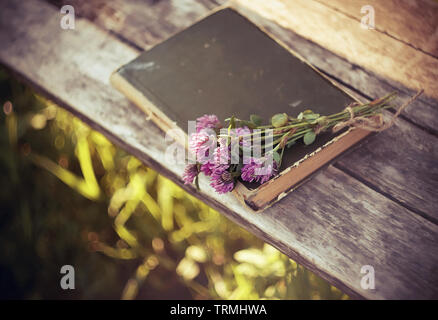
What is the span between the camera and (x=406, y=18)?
1.05 metres

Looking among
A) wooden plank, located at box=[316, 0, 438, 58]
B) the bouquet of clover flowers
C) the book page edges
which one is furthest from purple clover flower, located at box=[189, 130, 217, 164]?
wooden plank, located at box=[316, 0, 438, 58]

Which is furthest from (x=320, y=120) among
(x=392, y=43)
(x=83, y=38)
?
(x=83, y=38)

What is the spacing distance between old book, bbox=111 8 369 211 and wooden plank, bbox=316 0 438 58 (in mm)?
349

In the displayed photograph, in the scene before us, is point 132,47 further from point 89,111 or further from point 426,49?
point 426,49

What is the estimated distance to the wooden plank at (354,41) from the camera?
98cm

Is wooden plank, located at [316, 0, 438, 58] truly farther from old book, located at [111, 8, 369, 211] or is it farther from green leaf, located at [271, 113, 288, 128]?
green leaf, located at [271, 113, 288, 128]

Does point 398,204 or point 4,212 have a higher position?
point 4,212

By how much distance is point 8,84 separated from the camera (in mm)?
1631

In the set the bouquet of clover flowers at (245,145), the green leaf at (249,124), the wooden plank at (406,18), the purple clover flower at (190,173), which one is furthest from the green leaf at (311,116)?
the wooden plank at (406,18)

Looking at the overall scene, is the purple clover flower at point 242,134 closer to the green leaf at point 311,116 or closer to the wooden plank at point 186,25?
the green leaf at point 311,116

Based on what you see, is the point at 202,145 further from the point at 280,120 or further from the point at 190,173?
the point at 280,120

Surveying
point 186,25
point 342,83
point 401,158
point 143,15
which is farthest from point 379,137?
point 143,15

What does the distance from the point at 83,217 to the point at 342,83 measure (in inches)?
51.3
